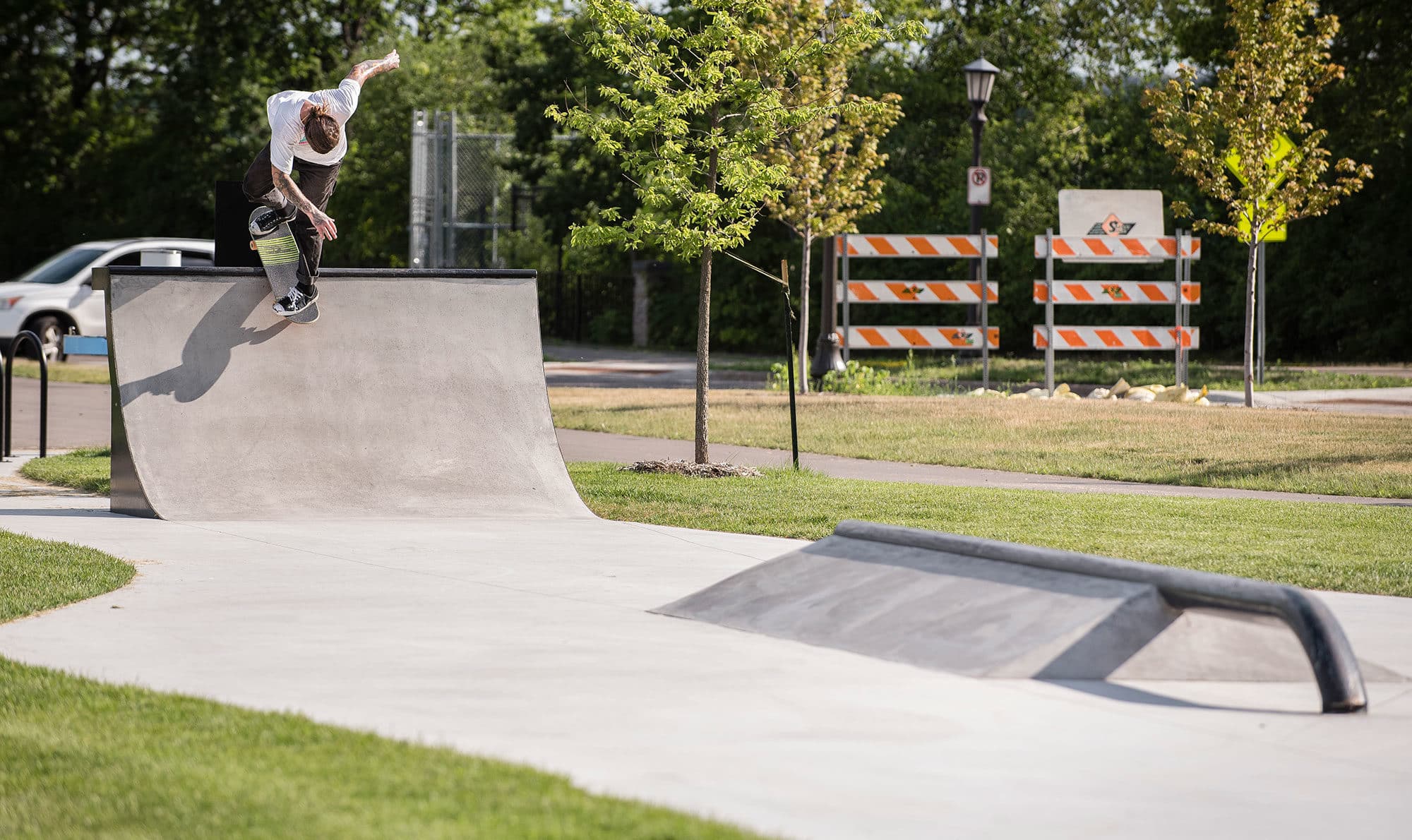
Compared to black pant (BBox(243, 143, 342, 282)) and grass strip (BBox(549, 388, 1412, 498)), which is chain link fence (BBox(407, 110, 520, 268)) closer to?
grass strip (BBox(549, 388, 1412, 498))

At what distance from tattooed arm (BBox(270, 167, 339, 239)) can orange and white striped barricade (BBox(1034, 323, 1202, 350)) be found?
11626 mm

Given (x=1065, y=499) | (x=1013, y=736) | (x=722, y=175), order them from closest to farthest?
(x=1013, y=736) < (x=1065, y=499) < (x=722, y=175)

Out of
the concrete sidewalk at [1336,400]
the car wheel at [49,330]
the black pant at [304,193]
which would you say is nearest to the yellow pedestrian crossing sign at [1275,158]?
the concrete sidewalk at [1336,400]

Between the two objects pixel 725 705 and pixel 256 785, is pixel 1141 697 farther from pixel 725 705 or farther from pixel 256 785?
pixel 256 785

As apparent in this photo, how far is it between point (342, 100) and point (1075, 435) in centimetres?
790

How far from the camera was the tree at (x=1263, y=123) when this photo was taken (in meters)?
18.1

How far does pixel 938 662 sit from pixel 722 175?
6.87 metres

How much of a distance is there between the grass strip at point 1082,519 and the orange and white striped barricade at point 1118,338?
28.6 ft

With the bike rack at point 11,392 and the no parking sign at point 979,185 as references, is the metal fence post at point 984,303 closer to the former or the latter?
the no parking sign at point 979,185

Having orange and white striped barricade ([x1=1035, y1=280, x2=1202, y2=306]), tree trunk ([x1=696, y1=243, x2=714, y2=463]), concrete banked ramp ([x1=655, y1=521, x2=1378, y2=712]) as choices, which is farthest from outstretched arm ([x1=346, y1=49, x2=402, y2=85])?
orange and white striped barricade ([x1=1035, y1=280, x2=1202, y2=306])

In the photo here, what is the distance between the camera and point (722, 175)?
1205 cm

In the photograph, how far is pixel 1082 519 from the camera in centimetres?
979

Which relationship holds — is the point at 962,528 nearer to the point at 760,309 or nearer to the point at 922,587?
the point at 922,587

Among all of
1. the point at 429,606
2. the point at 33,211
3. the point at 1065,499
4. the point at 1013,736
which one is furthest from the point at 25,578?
the point at 33,211
